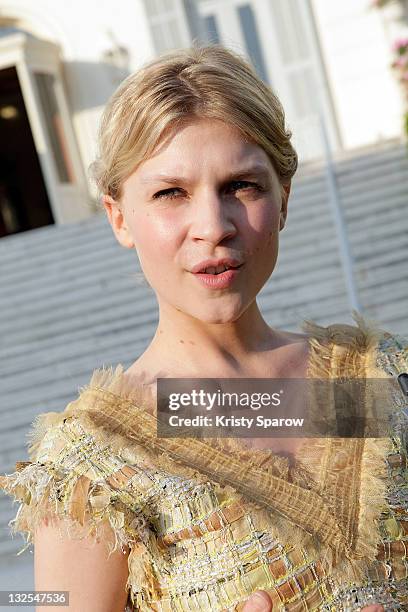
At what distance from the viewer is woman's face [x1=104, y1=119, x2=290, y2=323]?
134cm

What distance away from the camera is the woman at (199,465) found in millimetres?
1319

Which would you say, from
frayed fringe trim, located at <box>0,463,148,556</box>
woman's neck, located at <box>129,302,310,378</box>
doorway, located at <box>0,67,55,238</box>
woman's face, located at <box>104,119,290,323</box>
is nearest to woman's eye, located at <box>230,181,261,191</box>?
woman's face, located at <box>104,119,290,323</box>

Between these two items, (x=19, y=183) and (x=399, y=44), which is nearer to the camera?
(x=399, y=44)

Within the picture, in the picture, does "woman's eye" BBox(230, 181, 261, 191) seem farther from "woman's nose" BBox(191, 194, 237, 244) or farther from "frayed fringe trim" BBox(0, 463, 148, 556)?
"frayed fringe trim" BBox(0, 463, 148, 556)

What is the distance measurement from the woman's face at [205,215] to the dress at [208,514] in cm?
20

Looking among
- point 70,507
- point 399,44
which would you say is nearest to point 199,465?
point 70,507

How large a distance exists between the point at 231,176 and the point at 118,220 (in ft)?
0.80

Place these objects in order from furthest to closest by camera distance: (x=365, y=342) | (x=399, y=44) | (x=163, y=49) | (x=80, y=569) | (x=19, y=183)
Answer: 1. (x=19, y=183)
2. (x=163, y=49)
3. (x=399, y=44)
4. (x=365, y=342)
5. (x=80, y=569)

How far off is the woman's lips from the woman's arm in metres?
0.35

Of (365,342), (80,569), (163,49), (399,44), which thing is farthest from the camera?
(163,49)

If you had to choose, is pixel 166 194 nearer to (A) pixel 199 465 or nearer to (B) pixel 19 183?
(A) pixel 199 465

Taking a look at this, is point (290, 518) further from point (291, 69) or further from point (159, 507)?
point (291, 69)

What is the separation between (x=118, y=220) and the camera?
1518 millimetres

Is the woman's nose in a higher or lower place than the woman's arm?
higher
